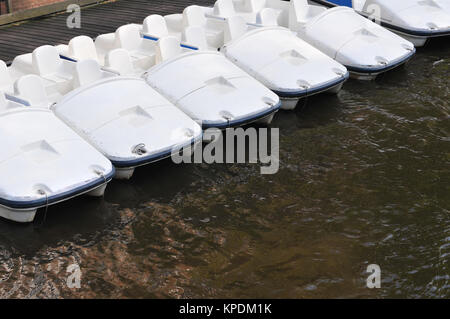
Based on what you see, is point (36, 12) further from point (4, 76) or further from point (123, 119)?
point (123, 119)

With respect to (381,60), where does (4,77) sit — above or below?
above

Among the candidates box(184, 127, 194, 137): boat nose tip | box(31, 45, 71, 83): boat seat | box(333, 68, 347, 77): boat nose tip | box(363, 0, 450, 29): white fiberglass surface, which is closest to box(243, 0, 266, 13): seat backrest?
box(363, 0, 450, 29): white fiberglass surface

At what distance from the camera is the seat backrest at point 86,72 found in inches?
341

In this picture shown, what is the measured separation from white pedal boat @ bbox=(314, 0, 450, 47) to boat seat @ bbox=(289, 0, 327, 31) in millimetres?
1160

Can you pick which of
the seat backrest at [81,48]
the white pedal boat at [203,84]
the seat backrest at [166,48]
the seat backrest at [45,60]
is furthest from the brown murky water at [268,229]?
the seat backrest at [81,48]

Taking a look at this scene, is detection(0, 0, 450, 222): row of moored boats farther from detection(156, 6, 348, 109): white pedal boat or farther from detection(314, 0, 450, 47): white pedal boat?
detection(314, 0, 450, 47): white pedal boat

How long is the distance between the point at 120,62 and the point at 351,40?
147 inches

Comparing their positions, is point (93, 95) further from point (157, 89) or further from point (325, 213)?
point (325, 213)

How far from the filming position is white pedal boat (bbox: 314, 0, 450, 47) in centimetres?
1180

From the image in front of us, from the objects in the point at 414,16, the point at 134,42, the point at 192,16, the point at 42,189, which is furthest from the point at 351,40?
the point at 42,189

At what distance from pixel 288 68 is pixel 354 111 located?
3.81 ft

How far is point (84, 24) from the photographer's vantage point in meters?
12.6

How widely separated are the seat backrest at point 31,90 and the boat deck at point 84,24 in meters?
2.67
